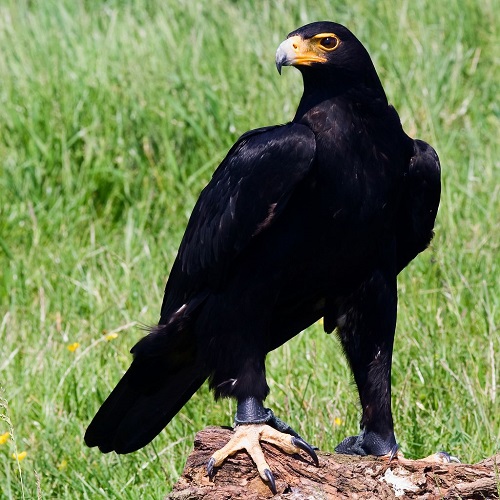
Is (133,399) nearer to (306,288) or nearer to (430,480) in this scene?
(306,288)

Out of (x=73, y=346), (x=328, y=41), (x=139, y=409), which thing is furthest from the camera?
(x=73, y=346)

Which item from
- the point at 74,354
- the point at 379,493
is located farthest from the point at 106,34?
the point at 379,493

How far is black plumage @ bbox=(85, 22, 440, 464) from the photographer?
386 cm

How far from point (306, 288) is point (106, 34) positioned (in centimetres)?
418

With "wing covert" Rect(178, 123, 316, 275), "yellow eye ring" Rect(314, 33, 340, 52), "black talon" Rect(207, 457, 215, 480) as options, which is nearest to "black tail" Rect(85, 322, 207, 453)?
"wing covert" Rect(178, 123, 316, 275)

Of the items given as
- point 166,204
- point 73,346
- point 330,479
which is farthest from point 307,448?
point 166,204

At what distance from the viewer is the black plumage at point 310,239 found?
3855 mm

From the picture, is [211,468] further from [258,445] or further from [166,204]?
[166,204]

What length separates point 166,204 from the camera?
6617 mm

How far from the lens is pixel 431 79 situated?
6.82 metres

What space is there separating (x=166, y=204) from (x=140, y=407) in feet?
7.92

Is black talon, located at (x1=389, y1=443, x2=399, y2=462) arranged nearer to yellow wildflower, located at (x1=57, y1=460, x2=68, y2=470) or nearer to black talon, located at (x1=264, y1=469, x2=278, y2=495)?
black talon, located at (x1=264, y1=469, x2=278, y2=495)

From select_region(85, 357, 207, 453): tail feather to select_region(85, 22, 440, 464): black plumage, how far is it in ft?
0.09

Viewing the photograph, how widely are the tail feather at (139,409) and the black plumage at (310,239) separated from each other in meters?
0.03
